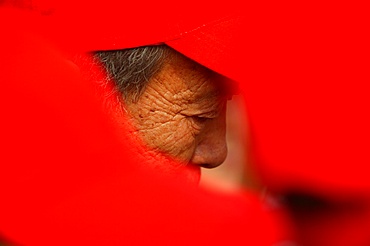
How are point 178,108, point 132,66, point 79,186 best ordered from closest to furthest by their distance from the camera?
point 79,186
point 132,66
point 178,108

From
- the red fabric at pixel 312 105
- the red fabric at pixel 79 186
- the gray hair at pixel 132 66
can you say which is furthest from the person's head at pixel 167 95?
the red fabric at pixel 79 186

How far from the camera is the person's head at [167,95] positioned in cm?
121

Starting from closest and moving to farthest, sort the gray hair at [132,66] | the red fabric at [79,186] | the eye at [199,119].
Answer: the red fabric at [79,186] < the gray hair at [132,66] < the eye at [199,119]

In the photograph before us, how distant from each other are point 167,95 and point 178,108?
48 millimetres

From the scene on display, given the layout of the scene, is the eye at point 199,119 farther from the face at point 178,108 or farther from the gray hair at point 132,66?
the gray hair at point 132,66

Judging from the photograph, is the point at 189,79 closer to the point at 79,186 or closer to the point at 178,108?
the point at 178,108

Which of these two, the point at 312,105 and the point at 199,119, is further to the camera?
the point at 199,119

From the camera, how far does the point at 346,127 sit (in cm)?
71

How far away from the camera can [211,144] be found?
4.90 feet

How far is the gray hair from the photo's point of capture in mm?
1188

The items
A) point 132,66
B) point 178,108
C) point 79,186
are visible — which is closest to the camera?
point 79,186

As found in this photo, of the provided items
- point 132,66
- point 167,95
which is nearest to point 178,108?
point 167,95

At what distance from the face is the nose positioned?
17 mm

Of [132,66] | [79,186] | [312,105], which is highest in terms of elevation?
[132,66]
